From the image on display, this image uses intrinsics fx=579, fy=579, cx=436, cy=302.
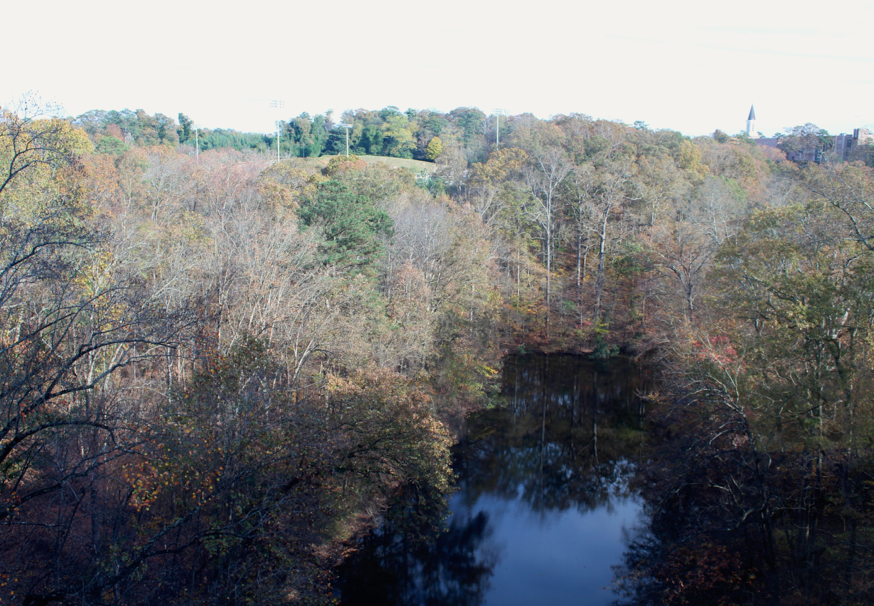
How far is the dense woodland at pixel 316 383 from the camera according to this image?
1022cm

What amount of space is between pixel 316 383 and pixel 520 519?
27.4 ft

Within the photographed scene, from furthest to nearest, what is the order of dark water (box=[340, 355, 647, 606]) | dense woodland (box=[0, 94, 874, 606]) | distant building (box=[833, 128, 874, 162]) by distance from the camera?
distant building (box=[833, 128, 874, 162]) → dark water (box=[340, 355, 647, 606]) → dense woodland (box=[0, 94, 874, 606])

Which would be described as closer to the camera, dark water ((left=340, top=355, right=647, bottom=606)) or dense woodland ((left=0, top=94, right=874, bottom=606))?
dense woodland ((left=0, top=94, right=874, bottom=606))

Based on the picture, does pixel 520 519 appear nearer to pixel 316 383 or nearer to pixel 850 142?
pixel 316 383

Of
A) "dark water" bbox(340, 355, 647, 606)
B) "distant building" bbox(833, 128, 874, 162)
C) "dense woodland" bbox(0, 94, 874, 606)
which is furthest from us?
"distant building" bbox(833, 128, 874, 162)

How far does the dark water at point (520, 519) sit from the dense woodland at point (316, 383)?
46.7 inches

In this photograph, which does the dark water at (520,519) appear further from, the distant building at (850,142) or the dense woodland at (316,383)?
the distant building at (850,142)

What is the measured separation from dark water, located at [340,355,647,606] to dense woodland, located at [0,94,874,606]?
3.90ft

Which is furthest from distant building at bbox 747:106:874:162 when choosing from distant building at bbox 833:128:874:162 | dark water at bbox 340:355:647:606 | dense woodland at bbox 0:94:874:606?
dark water at bbox 340:355:647:606

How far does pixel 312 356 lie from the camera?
2220 cm

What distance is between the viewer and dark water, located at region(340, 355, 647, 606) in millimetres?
15969

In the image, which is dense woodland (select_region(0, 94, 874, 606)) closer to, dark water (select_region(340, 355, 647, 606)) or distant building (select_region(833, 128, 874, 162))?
dark water (select_region(340, 355, 647, 606))

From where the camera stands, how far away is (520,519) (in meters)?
19.8

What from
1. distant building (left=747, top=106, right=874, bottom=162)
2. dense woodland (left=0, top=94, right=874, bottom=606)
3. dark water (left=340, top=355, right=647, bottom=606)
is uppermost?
distant building (left=747, top=106, right=874, bottom=162)
